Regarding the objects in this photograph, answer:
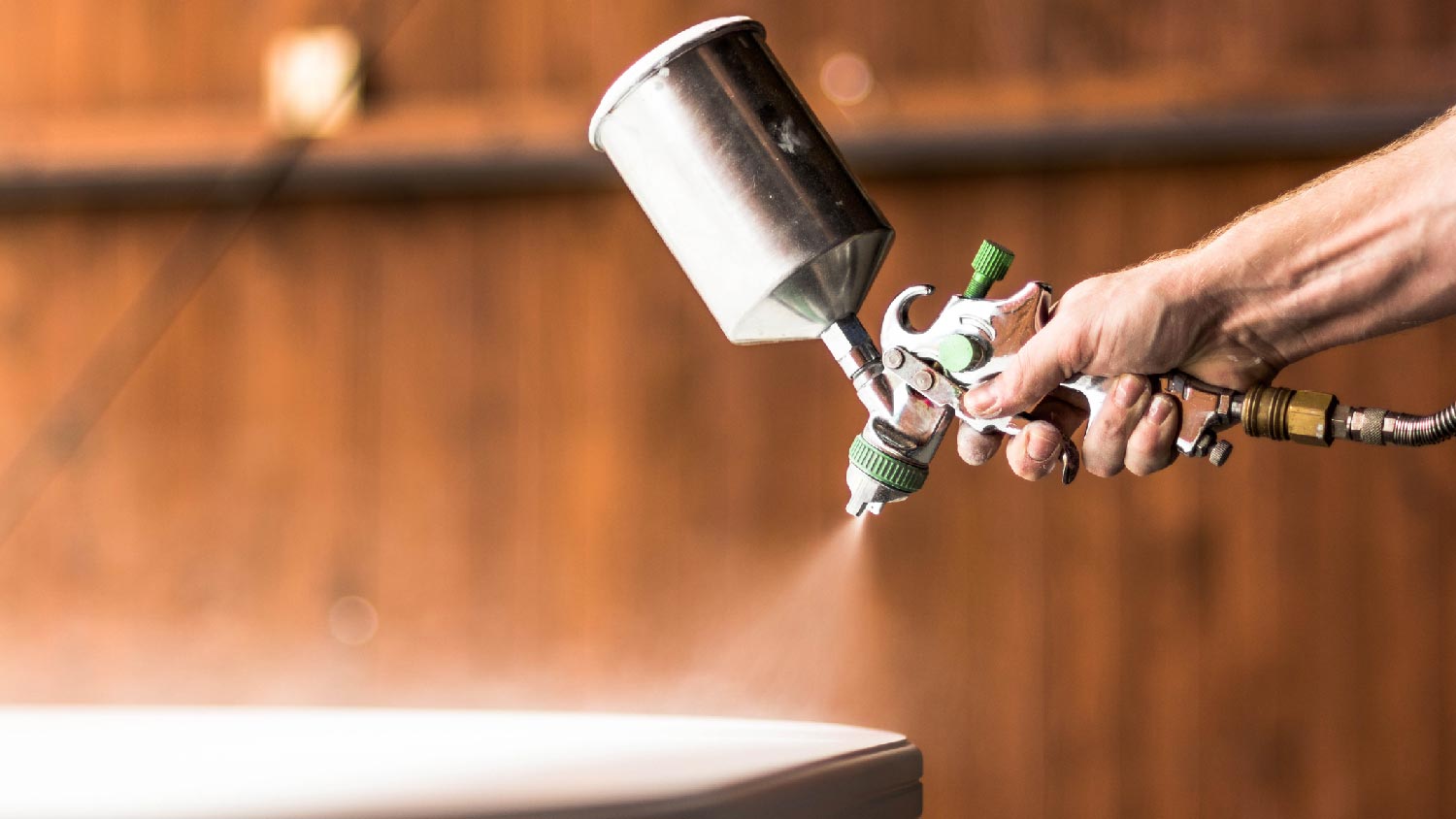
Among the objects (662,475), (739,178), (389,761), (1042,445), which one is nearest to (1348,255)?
(1042,445)

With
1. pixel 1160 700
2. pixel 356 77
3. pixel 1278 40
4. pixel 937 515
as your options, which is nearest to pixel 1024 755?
pixel 1160 700

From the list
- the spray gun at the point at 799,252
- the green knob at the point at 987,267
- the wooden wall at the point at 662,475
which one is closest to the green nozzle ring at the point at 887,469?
the spray gun at the point at 799,252

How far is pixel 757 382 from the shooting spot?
1.58 m

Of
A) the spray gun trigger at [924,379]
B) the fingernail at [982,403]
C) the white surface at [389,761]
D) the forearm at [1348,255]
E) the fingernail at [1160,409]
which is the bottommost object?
the white surface at [389,761]

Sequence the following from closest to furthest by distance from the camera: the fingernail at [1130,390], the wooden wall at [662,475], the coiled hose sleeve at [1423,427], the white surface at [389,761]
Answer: the white surface at [389,761]
the coiled hose sleeve at [1423,427]
the fingernail at [1130,390]
the wooden wall at [662,475]

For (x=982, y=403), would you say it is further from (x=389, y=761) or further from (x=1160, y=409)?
(x=389, y=761)

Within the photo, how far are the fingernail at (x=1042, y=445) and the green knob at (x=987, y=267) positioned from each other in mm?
108

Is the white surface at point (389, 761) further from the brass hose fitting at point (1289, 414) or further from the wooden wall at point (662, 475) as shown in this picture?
the wooden wall at point (662, 475)

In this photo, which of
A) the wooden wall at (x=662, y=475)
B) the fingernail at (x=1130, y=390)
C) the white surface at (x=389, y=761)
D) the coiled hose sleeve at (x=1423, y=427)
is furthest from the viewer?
the wooden wall at (x=662, y=475)

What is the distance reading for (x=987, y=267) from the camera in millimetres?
716

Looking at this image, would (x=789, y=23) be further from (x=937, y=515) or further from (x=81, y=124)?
(x=81, y=124)

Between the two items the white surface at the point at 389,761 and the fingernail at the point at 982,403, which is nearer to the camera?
the white surface at the point at 389,761

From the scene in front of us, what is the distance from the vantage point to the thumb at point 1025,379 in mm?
699

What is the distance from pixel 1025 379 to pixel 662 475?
94 centimetres
